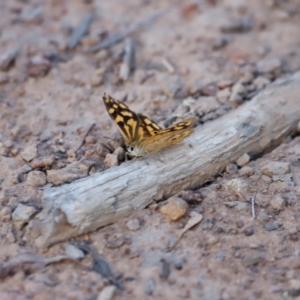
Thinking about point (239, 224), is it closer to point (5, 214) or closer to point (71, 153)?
point (71, 153)

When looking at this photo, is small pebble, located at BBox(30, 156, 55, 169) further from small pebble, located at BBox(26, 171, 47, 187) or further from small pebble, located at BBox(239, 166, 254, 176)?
small pebble, located at BBox(239, 166, 254, 176)

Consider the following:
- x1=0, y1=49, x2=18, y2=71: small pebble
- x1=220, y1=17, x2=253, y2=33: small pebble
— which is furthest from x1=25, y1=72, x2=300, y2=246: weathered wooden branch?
x1=0, y1=49, x2=18, y2=71: small pebble

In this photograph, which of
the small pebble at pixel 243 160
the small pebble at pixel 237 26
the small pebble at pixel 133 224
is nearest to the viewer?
the small pebble at pixel 133 224

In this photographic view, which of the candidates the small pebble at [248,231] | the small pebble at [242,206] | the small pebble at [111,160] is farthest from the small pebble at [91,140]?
the small pebble at [248,231]

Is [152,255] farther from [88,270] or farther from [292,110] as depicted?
[292,110]

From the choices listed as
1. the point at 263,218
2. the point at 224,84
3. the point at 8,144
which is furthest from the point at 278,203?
the point at 8,144

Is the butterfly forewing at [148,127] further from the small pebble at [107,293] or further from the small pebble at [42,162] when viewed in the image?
the small pebble at [107,293]

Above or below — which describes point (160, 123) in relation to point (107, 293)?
above
